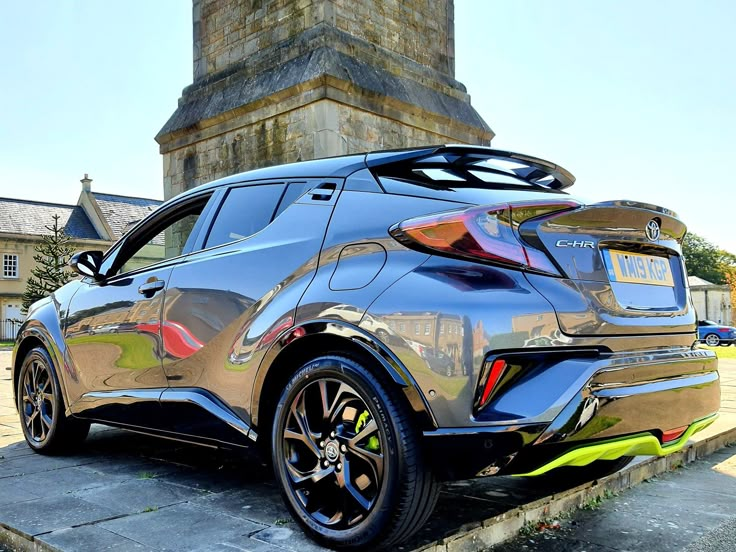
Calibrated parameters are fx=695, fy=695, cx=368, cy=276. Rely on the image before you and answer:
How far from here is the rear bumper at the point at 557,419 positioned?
225 centimetres

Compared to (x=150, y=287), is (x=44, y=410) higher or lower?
lower

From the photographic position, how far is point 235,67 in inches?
530

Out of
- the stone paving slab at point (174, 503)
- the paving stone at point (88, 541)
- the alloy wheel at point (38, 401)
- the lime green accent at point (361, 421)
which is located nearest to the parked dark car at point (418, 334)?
the lime green accent at point (361, 421)

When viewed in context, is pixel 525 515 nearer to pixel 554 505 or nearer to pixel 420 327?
pixel 554 505

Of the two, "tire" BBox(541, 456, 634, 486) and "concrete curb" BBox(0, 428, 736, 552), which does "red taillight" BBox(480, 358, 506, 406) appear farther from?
"tire" BBox(541, 456, 634, 486)

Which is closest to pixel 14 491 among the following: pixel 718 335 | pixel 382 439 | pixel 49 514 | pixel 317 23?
pixel 49 514

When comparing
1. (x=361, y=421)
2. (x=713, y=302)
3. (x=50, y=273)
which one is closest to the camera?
(x=361, y=421)

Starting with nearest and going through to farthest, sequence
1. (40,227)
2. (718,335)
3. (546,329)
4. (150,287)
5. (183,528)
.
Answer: (546,329) → (183,528) → (150,287) → (718,335) → (40,227)

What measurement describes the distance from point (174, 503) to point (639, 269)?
7.64ft

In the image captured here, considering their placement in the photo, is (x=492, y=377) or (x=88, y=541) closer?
(x=492, y=377)

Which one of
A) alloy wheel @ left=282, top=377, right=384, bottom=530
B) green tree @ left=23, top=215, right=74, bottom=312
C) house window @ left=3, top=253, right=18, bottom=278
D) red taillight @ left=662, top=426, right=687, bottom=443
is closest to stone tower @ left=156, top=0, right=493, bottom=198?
alloy wheel @ left=282, top=377, right=384, bottom=530

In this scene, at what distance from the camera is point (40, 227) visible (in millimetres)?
48312

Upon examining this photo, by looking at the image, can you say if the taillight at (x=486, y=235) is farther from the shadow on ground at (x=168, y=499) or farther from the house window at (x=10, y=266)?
the house window at (x=10, y=266)

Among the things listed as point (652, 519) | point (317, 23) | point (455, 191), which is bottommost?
point (652, 519)
